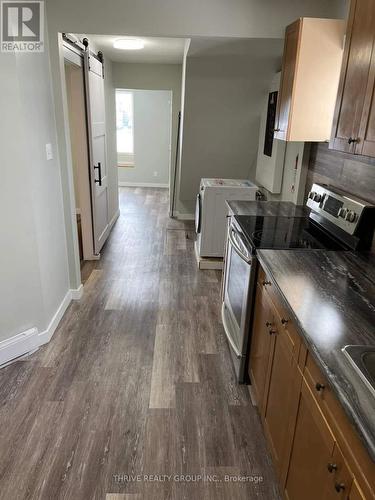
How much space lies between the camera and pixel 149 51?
14.8 ft

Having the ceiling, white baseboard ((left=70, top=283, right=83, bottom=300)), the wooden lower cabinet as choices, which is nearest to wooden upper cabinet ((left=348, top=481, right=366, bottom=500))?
the wooden lower cabinet

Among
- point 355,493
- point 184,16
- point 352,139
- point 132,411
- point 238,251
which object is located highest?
point 184,16

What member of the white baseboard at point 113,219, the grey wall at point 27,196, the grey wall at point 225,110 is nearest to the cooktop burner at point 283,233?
the grey wall at point 27,196

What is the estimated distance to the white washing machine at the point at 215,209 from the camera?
3.84m

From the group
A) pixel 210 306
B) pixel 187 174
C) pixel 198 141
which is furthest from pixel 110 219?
pixel 210 306

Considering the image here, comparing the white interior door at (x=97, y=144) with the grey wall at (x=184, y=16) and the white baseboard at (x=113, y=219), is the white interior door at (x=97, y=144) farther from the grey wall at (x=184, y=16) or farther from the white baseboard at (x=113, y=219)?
the grey wall at (x=184, y=16)

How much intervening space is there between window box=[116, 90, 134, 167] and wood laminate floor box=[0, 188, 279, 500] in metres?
5.46

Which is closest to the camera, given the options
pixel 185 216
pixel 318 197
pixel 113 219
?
pixel 318 197

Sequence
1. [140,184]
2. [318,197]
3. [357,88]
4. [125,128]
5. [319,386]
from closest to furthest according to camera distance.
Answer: [319,386]
[357,88]
[318,197]
[125,128]
[140,184]

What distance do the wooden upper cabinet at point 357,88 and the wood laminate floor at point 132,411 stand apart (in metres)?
1.57

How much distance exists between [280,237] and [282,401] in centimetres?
96

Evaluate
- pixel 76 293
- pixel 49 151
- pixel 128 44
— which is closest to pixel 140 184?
pixel 128 44

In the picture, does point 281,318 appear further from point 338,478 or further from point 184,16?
point 184,16

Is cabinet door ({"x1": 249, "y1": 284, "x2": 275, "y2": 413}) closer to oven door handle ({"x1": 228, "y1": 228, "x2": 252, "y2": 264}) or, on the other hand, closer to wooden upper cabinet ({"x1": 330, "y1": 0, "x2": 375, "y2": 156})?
oven door handle ({"x1": 228, "y1": 228, "x2": 252, "y2": 264})
